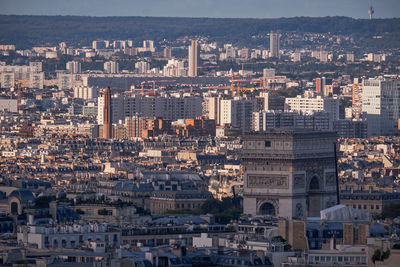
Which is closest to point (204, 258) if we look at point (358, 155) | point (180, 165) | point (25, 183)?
point (25, 183)

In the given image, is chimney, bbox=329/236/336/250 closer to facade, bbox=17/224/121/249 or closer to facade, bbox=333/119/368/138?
facade, bbox=17/224/121/249

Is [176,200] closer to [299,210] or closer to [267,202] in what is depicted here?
[267,202]

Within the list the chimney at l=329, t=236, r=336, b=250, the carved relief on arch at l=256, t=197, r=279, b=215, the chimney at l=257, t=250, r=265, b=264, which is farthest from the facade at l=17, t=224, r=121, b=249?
the carved relief on arch at l=256, t=197, r=279, b=215

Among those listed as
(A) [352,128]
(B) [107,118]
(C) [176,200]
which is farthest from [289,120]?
(C) [176,200]

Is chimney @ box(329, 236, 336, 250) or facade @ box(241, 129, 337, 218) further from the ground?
facade @ box(241, 129, 337, 218)

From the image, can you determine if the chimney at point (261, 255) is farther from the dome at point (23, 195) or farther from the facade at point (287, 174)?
the facade at point (287, 174)

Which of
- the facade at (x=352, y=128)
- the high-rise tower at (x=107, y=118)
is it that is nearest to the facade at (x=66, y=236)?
the high-rise tower at (x=107, y=118)

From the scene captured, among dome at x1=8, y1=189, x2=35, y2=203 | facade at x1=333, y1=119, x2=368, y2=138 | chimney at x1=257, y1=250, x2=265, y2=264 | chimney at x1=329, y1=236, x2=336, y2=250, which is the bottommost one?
chimney at x1=257, y1=250, x2=265, y2=264

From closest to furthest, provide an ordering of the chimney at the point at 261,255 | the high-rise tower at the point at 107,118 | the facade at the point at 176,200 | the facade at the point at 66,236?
the chimney at the point at 261,255
the facade at the point at 66,236
the facade at the point at 176,200
the high-rise tower at the point at 107,118
